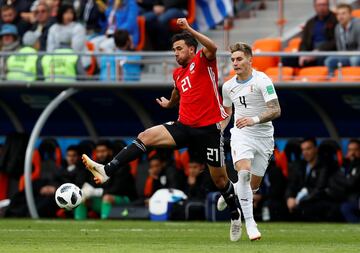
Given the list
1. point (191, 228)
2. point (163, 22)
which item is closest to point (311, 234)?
point (191, 228)

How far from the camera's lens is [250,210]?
1281cm

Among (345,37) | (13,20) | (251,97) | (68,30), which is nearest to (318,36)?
(345,37)

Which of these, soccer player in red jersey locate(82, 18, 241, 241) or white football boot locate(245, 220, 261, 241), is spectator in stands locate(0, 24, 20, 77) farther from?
white football boot locate(245, 220, 261, 241)

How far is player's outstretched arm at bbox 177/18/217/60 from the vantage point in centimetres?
1238

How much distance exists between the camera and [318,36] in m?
19.8

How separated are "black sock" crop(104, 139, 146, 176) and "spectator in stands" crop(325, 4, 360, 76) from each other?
244 inches

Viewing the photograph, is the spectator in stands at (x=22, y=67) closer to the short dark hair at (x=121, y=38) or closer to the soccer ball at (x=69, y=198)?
the short dark hair at (x=121, y=38)

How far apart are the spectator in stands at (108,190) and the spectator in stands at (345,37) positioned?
3.90 meters

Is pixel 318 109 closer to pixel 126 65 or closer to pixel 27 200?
pixel 126 65

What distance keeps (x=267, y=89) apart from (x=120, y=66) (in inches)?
280

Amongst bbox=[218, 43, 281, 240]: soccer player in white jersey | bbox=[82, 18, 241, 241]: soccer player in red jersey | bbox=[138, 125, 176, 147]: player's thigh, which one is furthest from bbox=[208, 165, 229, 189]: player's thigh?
bbox=[138, 125, 176, 147]: player's thigh

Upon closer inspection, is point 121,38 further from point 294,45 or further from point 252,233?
point 252,233

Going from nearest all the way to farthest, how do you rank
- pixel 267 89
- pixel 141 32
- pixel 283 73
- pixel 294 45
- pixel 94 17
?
pixel 267 89 < pixel 283 73 < pixel 294 45 < pixel 141 32 < pixel 94 17

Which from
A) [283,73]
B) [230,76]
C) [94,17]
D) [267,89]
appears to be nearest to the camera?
[267,89]
